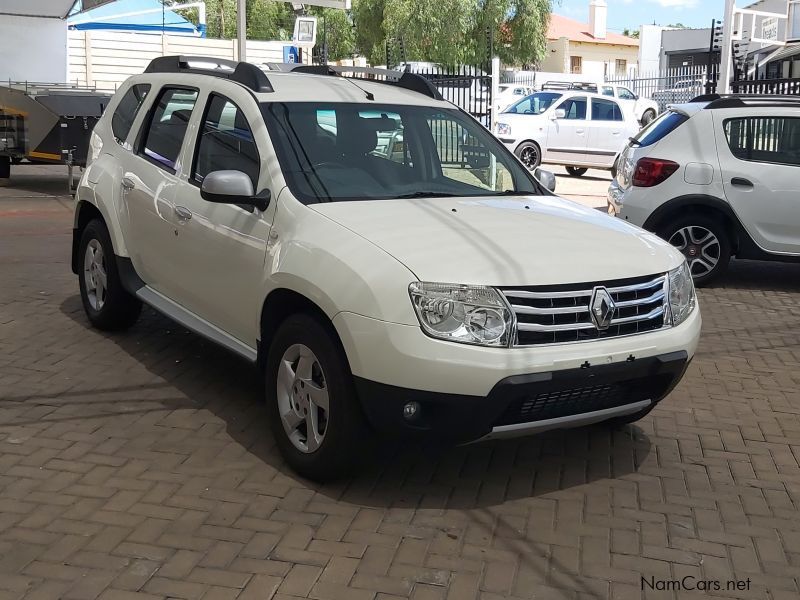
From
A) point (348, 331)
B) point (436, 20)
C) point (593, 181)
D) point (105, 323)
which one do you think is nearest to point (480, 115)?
point (593, 181)

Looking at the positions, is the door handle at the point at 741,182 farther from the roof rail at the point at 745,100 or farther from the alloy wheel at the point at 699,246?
the roof rail at the point at 745,100

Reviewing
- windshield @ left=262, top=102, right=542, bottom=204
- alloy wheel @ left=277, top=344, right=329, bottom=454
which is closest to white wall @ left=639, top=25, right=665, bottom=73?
windshield @ left=262, top=102, right=542, bottom=204

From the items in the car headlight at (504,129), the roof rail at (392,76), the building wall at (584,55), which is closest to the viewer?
the roof rail at (392,76)

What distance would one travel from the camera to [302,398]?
4457 millimetres

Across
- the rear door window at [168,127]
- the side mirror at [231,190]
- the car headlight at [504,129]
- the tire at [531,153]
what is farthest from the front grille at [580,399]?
Result: the tire at [531,153]

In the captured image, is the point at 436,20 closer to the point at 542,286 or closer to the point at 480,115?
the point at 480,115

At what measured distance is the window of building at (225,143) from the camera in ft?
16.8

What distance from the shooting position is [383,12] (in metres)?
46.1

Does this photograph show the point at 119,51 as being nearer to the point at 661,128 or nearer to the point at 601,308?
the point at 661,128

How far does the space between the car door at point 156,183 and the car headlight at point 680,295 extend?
107 inches

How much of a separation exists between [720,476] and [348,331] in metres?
1.98

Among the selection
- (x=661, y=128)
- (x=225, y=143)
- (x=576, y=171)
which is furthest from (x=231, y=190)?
(x=576, y=171)

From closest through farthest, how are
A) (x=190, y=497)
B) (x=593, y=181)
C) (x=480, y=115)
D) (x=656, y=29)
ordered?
(x=190, y=497), (x=480, y=115), (x=593, y=181), (x=656, y=29)

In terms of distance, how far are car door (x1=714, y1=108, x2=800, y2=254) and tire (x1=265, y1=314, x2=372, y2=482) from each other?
565cm
